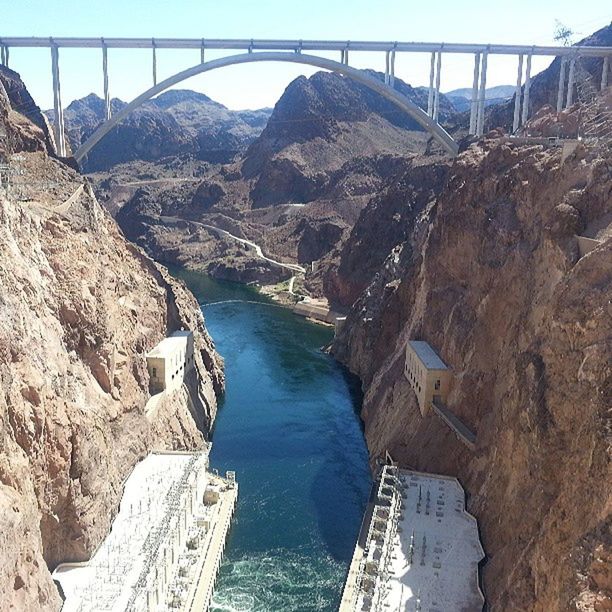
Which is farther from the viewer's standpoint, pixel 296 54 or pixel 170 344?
pixel 296 54

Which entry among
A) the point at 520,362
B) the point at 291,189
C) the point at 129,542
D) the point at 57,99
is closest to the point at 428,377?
the point at 520,362

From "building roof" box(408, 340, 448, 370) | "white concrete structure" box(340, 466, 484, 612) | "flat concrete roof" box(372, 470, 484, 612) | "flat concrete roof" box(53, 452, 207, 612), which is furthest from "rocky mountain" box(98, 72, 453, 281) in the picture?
"flat concrete roof" box(372, 470, 484, 612)

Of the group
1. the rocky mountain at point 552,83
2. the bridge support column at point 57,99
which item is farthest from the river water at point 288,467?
the rocky mountain at point 552,83

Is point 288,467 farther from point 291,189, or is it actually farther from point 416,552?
point 291,189

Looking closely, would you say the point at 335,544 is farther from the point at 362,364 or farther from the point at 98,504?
the point at 362,364

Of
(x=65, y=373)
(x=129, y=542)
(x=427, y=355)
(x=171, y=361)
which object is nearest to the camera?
(x=129, y=542)

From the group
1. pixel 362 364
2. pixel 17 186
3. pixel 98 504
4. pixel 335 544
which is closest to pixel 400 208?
pixel 362 364

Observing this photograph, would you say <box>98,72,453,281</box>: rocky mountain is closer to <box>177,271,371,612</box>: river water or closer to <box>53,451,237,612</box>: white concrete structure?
<box>177,271,371,612</box>: river water
